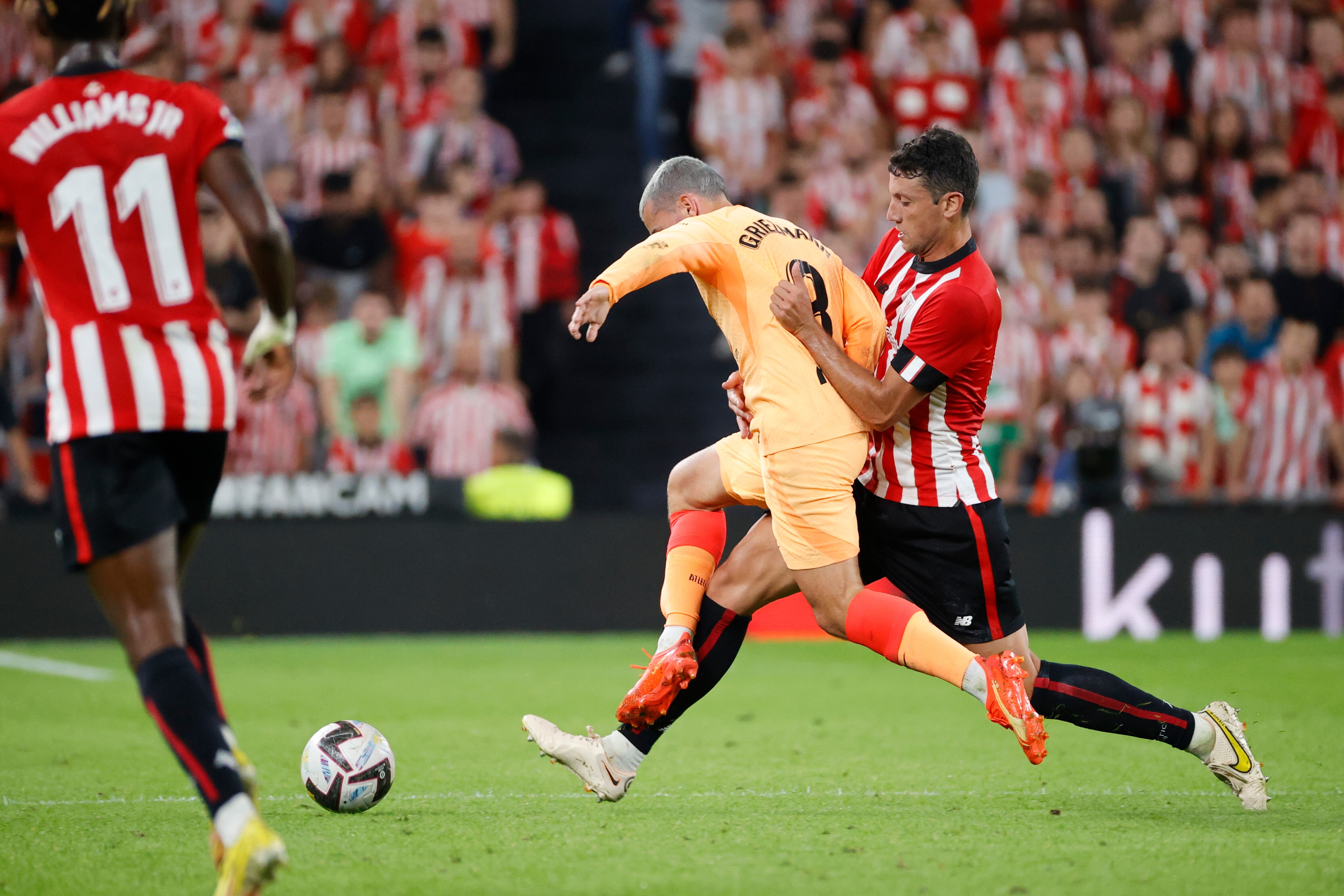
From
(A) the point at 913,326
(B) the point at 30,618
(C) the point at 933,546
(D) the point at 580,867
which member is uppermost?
(A) the point at 913,326

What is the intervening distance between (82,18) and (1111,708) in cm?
329

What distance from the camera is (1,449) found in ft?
33.0

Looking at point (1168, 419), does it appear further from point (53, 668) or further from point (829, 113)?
point (53, 668)

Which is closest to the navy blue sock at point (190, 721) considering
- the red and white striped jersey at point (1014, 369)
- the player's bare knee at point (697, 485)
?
the player's bare knee at point (697, 485)

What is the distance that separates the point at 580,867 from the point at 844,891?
674mm

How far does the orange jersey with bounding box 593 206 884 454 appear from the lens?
14.5 feet

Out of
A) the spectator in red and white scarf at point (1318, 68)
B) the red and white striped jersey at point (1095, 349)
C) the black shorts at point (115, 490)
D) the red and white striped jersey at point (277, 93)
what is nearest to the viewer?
the black shorts at point (115, 490)

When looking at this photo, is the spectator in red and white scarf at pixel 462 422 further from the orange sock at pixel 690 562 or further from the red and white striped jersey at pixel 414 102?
the orange sock at pixel 690 562

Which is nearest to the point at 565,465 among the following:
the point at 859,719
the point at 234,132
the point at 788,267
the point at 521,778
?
the point at 859,719

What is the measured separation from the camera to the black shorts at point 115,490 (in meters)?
3.32

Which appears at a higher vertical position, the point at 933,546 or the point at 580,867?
the point at 933,546

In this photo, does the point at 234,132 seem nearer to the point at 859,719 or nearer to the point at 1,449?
the point at 859,719

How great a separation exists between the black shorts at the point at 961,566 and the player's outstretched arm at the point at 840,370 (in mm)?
329

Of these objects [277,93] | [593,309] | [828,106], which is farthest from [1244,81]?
[593,309]
